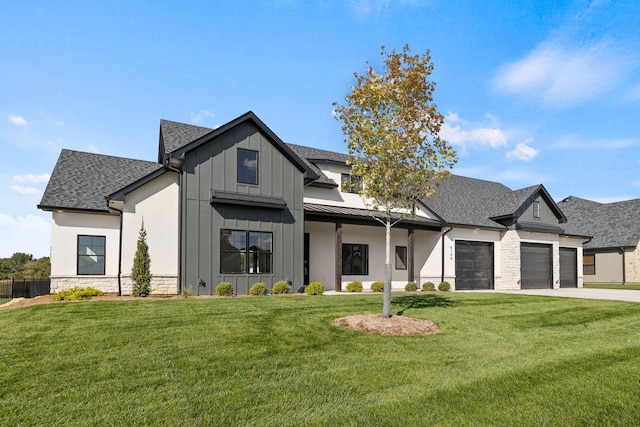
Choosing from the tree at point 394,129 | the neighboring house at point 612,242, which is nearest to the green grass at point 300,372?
the tree at point 394,129

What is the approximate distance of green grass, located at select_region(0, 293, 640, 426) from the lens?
3.93 meters

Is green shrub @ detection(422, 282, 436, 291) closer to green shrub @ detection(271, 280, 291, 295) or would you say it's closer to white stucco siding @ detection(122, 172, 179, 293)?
green shrub @ detection(271, 280, 291, 295)

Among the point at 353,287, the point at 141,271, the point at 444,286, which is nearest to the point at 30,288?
the point at 141,271

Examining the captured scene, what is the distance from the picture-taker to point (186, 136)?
16.5m

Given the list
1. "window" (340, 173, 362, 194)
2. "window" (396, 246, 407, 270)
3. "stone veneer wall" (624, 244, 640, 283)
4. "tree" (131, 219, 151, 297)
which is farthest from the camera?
"stone veneer wall" (624, 244, 640, 283)

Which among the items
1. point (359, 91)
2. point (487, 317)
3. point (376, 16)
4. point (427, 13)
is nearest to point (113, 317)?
point (359, 91)

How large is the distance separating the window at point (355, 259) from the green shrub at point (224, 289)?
6.82 m

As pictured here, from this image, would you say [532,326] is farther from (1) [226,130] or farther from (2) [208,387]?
(1) [226,130]

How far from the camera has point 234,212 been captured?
15.2 metres

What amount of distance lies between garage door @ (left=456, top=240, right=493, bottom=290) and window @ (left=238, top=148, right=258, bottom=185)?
1261cm

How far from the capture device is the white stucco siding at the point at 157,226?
14570 millimetres

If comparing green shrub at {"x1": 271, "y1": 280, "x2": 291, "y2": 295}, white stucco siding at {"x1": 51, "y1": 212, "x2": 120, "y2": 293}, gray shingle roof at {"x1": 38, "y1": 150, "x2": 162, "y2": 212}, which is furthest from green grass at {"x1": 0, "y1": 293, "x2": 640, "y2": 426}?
gray shingle roof at {"x1": 38, "y1": 150, "x2": 162, "y2": 212}

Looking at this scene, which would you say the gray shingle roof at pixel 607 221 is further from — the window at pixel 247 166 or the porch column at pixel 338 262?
the window at pixel 247 166

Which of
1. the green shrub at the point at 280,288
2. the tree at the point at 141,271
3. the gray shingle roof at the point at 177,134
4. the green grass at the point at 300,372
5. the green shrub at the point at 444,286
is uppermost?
the gray shingle roof at the point at 177,134
